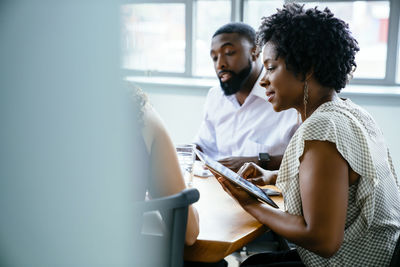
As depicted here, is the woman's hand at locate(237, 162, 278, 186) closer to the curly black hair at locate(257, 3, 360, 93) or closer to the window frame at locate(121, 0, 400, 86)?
the curly black hair at locate(257, 3, 360, 93)

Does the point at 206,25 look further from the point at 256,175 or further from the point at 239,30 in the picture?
the point at 256,175

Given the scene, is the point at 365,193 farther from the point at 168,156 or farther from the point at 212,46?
the point at 212,46

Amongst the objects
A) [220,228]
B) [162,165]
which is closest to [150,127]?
[162,165]

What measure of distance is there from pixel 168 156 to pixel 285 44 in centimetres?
55

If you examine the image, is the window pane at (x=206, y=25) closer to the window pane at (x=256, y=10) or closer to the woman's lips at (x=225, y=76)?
the window pane at (x=256, y=10)

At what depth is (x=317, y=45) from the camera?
3.96ft

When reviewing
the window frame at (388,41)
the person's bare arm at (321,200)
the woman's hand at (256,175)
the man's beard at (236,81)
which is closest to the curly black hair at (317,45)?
the person's bare arm at (321,200)

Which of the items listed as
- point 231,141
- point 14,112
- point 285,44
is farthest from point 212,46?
point 14,112

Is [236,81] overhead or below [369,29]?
below

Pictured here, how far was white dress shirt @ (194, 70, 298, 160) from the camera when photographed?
81.7 inches

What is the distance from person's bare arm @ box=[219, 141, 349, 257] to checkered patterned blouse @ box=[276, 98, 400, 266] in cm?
3

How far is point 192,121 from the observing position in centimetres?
371

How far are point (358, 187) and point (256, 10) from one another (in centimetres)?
283

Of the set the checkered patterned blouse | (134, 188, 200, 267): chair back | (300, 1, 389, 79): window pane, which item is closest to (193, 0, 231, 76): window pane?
(300, 1, 389, 79): window pane
